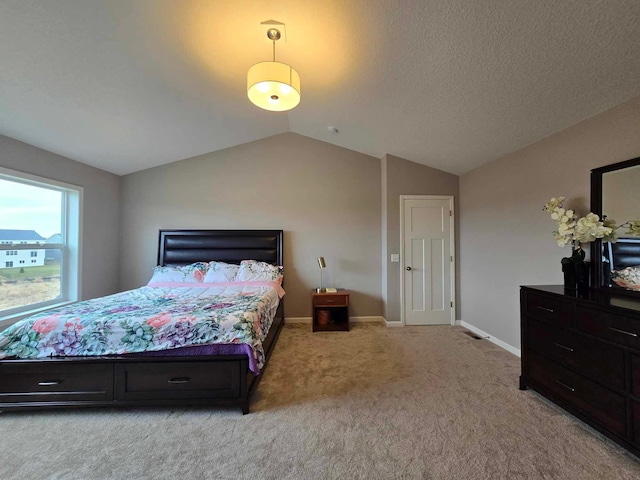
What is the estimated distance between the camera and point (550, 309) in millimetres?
2021

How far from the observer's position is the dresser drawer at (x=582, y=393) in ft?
5.12

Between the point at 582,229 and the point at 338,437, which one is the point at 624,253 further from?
the point at 338,437

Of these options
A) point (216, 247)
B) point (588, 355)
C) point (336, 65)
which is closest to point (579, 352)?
point (588, 355)

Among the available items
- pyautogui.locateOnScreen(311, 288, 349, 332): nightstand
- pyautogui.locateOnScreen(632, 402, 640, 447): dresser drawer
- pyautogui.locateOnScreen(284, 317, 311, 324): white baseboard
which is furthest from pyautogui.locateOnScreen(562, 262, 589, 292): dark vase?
pyautogui.locateOnScreen(284, 317, 311, 324): white baseboard

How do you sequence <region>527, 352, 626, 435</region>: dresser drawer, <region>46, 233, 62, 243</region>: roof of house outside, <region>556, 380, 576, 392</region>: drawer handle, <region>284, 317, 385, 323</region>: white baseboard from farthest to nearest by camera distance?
<region>284, 317, 385, 323</region>: white baseboard → <region>46, 233, 62, 243</region>: roof of house outside → <region>556, 380, 576, 392</region>: drawer handle → <region>527, 352, 626, 435</region>: dresser drawer

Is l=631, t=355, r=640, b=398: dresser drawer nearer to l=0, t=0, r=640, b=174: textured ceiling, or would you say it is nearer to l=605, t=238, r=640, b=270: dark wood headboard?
l=605, t=238, r=640, b=270: dark wood headboard

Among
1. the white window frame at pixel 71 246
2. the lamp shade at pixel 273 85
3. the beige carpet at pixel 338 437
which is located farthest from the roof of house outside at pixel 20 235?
the lamp shade at pixel 273 85

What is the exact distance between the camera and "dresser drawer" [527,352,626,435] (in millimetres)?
1561

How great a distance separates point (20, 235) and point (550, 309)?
5.29 metres

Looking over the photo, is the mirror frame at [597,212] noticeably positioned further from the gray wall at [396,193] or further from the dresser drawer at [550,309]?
the gray wall at [396,193]

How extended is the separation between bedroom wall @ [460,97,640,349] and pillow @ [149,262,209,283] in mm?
3902

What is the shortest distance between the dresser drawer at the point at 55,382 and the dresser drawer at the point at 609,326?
3350 mm

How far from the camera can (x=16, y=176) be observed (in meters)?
2.80

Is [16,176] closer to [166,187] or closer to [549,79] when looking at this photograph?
[166,187]
